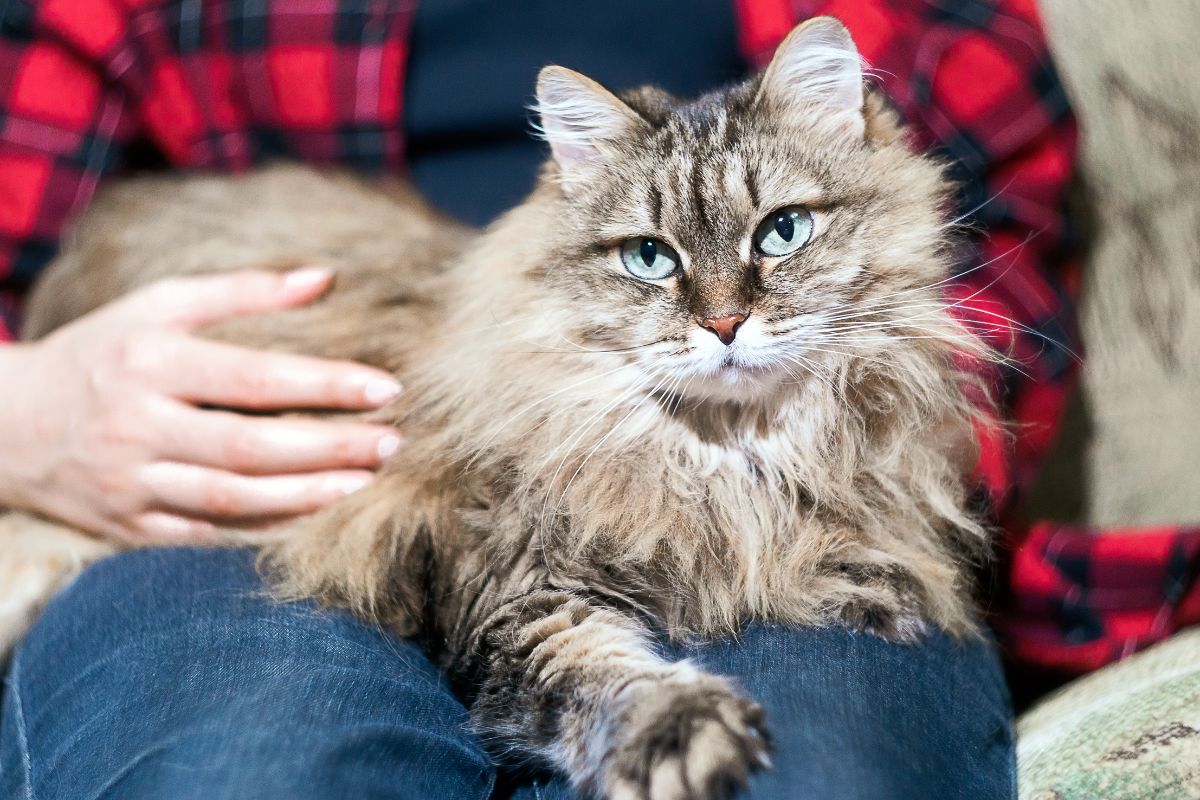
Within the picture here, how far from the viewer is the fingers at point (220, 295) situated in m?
1.45

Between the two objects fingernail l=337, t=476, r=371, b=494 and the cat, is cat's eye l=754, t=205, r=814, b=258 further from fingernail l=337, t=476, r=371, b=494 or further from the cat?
fingernail l=337, t=476, r=371, b=494

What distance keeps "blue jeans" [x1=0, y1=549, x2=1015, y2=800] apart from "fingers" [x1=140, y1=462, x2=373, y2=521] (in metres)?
0.09

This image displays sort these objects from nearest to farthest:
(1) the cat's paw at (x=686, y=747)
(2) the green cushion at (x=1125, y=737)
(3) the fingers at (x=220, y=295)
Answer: (1) the cat's paw at (x=686, y=747) → (2) the green cushion at (x=1125, y=737) → (3) the fingers at (x=220, y=295)

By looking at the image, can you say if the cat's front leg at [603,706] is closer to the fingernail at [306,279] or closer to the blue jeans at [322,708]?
the blue jeans at [322,708]

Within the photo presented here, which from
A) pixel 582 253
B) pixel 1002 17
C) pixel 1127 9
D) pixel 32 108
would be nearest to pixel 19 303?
pixel 32 108

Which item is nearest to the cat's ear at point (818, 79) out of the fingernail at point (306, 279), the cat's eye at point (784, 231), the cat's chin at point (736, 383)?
the cat's eye at point (784, 231)

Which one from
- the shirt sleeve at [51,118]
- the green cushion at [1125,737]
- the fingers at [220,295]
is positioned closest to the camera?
the green cushion at [1125,737]

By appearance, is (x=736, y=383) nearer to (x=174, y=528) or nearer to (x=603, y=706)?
(x=603, y=706)

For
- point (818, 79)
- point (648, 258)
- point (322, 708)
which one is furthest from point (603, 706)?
point (818, 79)

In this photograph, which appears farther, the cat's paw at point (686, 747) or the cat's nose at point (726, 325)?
the cat's nose at point (726, 325)

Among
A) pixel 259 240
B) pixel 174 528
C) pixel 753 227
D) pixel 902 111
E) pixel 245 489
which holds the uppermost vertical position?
pixel 902 111

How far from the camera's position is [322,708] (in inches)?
41.1

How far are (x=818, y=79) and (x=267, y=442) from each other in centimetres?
91

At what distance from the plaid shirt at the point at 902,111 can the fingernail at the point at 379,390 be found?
23.9 inches
